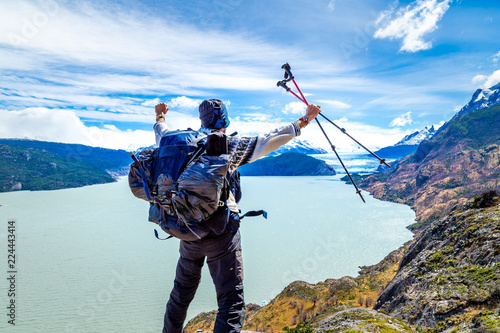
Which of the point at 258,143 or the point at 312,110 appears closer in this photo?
the point at 258,143

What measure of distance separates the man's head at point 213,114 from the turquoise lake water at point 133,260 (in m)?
22.8

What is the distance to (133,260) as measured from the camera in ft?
123

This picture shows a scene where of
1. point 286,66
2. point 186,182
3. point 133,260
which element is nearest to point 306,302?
point 286,66

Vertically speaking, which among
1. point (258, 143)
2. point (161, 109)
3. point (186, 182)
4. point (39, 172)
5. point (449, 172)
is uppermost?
point (39, 172)

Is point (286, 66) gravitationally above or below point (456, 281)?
above

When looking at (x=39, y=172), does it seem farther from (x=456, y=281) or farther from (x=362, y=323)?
(x=456, y=281)

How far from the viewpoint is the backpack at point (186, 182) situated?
2.67m

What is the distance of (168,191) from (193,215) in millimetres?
346

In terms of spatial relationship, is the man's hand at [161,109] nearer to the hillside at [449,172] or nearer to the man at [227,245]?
the man at [227,245]

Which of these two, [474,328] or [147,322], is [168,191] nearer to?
[474,328]

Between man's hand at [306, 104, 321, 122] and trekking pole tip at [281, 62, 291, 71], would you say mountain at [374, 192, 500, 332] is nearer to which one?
man's hand at [306, 104, 321, 122]

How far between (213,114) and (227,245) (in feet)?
4.73

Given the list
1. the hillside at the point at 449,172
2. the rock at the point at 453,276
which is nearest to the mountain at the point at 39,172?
the hillside at the point at 449,172

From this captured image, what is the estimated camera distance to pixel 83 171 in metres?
180
